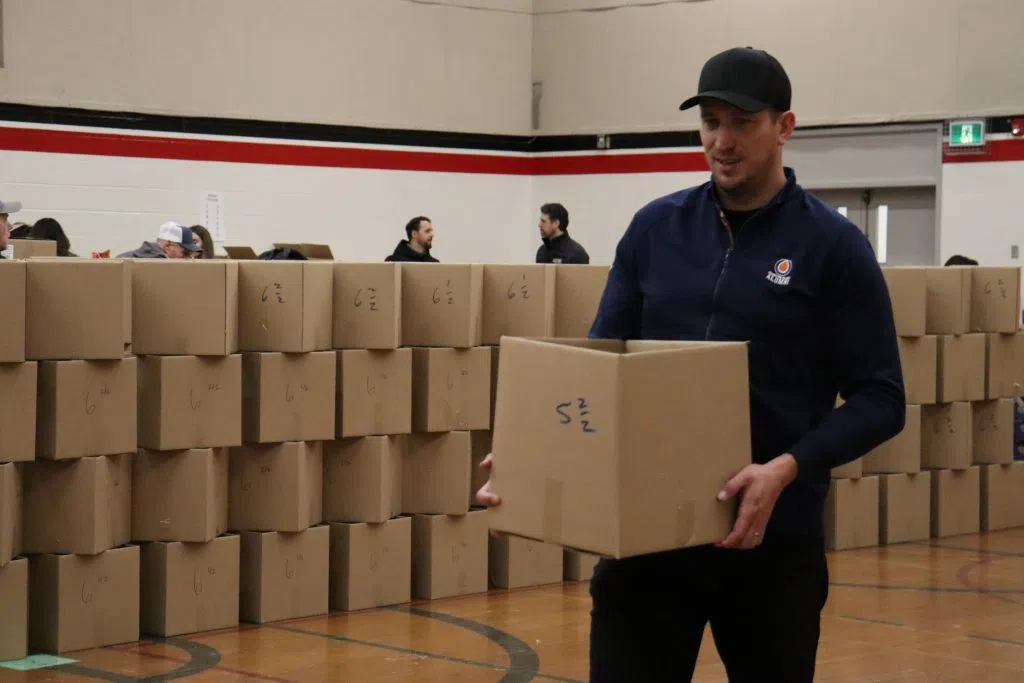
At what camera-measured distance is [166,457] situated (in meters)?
6.32

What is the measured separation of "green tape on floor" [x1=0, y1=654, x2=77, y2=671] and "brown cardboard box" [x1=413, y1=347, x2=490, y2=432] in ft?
6.51

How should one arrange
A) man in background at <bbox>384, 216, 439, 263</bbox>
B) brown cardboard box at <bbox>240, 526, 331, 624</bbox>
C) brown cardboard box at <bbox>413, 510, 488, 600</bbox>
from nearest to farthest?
1. brown cardboard box at <bbox>240, 526, 331, 624</bbox>
2. brown cardboard box at <bbox>413, 510, 488, 600</bbox>
3. man in background at <bbox>384, 216, 439, 263</bbox>

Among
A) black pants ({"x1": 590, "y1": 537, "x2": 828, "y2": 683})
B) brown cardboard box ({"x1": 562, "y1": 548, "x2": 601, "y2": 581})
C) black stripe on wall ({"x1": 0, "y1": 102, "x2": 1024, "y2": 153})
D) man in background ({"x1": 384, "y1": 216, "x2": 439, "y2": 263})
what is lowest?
brown cardboard box ({"x1": 562, "y1": 548, "x2": 601, "y2": 581})

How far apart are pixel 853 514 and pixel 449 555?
264cm

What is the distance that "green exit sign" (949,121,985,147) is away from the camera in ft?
44.1

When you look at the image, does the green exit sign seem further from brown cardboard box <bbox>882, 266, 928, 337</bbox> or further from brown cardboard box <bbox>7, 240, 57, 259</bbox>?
brown cardboard box <bbox>7, 240, 57, 259</bbox>

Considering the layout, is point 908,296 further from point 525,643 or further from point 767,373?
point 767,373

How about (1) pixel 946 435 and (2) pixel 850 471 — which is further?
(1) pixel 946 435

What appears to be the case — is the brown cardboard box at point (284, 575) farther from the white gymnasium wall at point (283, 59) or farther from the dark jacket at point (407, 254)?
the white gymnasium wall at point (283, 59)

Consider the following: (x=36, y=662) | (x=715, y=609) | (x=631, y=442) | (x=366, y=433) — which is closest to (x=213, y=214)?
(x=366, y=433)

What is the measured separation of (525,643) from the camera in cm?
624

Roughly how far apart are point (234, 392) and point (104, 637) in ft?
3.65

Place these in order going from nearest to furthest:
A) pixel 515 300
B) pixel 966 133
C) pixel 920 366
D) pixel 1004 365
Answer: pixel 515 300 < pixel 920 366 < pixel 1004 365 < pixel 966 133

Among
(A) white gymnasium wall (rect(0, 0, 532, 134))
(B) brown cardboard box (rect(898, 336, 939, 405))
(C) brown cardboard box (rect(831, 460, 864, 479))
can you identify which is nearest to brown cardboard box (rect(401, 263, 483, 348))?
(C) brown cardboard box (rect(831, 460, 864, 479))
